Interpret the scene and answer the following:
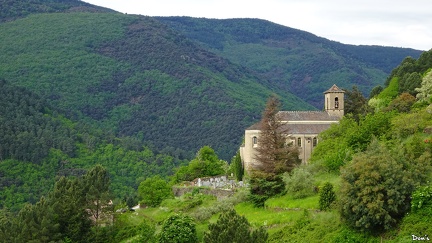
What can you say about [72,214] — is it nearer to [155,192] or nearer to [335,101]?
[155,192]

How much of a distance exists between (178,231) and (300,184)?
338 inches

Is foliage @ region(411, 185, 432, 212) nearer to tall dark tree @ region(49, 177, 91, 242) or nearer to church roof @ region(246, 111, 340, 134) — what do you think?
tall dark tree @ region(49, 177, 91, 242)

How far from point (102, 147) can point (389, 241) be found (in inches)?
4717

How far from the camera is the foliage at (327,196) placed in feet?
150

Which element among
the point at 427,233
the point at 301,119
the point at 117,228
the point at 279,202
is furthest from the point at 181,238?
the point at 301,119

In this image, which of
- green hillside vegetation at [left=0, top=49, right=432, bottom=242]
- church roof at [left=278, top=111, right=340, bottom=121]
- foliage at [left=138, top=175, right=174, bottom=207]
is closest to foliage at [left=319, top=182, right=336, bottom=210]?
green hillside vegetation at [left=0, top=49, right=432, bottom=242]

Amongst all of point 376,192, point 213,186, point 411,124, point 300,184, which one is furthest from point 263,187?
point 376,192

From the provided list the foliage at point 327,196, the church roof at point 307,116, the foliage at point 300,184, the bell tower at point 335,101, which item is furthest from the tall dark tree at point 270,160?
the bell tower at point 335,101

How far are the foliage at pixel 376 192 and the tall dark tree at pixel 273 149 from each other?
15.1 metres

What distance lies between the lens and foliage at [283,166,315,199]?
51.9 meters

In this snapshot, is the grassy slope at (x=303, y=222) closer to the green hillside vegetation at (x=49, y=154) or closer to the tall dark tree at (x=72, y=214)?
the tall dark tree at (x=72, y=214)

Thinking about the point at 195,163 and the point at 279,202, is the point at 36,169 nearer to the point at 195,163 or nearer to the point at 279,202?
the point at 195,163

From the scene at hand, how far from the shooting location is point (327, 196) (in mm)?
46000

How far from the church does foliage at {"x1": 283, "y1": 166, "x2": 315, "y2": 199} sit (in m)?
12.9
